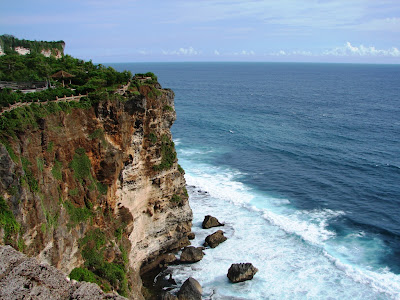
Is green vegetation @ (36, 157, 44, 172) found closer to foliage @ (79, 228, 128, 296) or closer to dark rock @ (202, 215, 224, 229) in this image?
foliage @ (79, 228, 128, 296)

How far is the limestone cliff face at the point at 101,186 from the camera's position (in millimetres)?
24281

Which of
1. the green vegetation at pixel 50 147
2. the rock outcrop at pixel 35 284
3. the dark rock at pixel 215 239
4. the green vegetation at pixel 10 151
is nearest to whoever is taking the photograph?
the rock outcrop at pixel 35 284

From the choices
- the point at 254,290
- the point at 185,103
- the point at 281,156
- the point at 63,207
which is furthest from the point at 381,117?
the point at 63,207

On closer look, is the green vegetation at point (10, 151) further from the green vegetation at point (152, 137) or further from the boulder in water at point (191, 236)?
the boulder in water at point (191, 236)

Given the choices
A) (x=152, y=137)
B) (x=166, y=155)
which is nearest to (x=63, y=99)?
(x=152, y=137)

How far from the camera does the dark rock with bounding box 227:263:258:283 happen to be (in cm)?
3717

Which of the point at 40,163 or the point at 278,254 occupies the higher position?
the point at 40,163

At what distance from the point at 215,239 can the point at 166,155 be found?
12.2 metres

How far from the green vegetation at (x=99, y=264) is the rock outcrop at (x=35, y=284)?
18.9 meters

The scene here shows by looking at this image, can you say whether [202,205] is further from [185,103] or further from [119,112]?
[185,103]

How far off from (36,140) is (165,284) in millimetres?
20237

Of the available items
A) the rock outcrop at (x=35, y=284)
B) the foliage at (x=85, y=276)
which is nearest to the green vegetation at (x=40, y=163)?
the foliage at (x=85, y=276)

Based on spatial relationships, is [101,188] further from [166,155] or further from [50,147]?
[166,155]

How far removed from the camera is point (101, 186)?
106 feet
